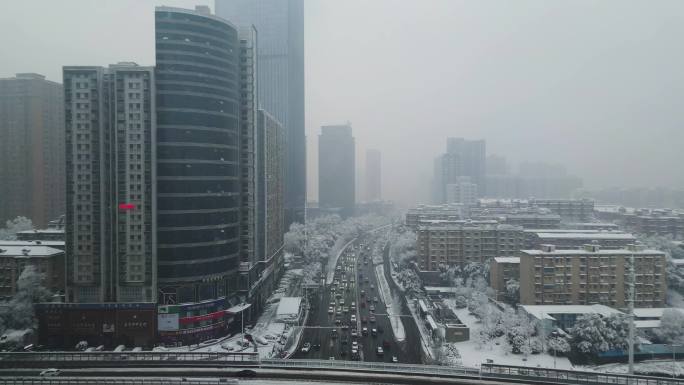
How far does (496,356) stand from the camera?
17.0m

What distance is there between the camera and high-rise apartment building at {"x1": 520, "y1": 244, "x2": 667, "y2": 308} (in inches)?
846

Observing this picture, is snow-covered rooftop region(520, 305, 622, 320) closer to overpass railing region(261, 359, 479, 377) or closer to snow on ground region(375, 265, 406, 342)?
snow on ground region(375, 265, 406, 342)

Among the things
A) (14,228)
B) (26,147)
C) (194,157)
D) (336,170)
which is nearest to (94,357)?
(194,157)

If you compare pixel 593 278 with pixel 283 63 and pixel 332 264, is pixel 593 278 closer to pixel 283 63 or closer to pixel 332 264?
pixel 332 264

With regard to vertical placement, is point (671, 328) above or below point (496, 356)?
above

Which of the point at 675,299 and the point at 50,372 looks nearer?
the point at 50,372

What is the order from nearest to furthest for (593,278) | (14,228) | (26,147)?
(593,278) → (14,228) → (26,147)

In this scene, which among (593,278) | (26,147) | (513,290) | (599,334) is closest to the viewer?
(599,334)

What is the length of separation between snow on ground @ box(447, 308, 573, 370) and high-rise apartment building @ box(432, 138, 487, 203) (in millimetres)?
55531

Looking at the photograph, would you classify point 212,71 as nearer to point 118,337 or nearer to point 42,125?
A: point 118,337

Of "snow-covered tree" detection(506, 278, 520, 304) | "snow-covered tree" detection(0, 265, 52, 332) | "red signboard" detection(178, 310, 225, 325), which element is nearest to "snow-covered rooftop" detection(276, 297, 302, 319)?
"red signboard" detection(178, 310, 225, 325)

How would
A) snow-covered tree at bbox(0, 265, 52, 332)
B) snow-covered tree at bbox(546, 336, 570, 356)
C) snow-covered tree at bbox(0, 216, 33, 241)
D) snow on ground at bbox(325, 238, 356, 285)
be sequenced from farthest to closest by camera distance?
snow on ground at bbox(325, 238, 356, 285) → snow-covered tree at bbox(0, 216, 33, 241) → snow-covered tree at bbox(0, 265, 52, 332) → snow-covered tree at bbox(546, 336, 570, 356)

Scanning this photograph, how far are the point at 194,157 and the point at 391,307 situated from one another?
1267cm

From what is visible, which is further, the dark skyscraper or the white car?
the dark skyscraper
